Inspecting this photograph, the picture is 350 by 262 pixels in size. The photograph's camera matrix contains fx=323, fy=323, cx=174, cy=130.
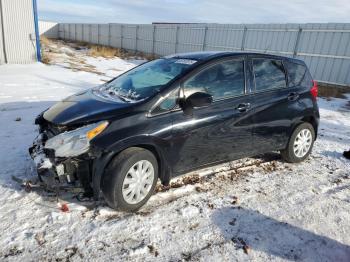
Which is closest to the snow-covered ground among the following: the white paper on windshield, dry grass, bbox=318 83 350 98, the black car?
the black car

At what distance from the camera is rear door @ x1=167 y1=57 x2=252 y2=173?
3.72 m

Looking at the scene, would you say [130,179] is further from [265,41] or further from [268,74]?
[265,41]

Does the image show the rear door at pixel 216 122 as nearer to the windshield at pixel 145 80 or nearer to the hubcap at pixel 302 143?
the windshield at pixel 145 80

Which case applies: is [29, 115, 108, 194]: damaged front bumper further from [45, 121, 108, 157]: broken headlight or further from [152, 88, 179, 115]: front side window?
[152, 88, 179, 115]: front side window

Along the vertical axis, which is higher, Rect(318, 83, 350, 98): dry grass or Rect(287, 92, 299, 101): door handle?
Rect(287, 92, 299, 101): door handle

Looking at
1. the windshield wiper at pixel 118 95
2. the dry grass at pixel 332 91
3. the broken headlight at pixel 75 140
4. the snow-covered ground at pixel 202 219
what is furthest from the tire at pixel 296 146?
the dry grass at pixel 332 91

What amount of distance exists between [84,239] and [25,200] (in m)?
0.98

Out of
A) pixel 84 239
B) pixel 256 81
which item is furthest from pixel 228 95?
pixel 84 239

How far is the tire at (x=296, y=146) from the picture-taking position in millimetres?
5066

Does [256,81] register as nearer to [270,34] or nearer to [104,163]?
[104,163]

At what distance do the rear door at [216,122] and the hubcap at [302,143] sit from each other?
110cm

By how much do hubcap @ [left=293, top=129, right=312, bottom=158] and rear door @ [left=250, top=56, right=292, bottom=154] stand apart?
0.86ft

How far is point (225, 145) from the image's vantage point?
415cm

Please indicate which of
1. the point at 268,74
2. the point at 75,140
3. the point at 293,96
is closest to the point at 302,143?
the point at 293,96
